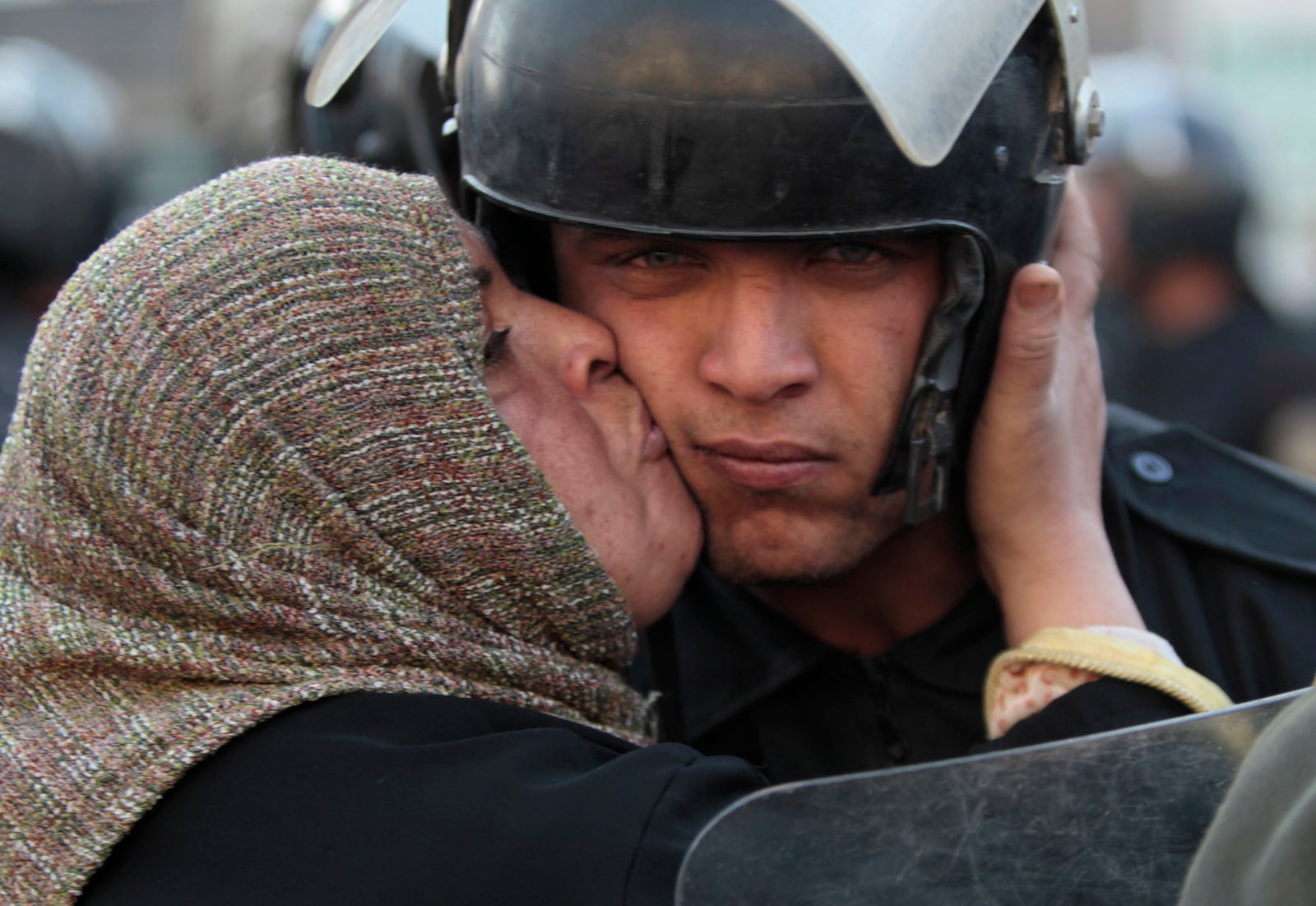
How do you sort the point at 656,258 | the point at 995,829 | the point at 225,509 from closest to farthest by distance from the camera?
the point at 995,829 < the point at 225,509 < the point at 656,258

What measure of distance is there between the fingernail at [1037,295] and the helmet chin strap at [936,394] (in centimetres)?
8

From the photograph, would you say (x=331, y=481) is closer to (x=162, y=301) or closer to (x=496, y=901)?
(x=162, y=301)

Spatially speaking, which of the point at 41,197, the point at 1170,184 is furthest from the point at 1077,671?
the point at 1170,184

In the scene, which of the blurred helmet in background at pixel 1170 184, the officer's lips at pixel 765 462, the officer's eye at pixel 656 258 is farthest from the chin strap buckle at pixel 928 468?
the blurred helmet in background at pixel 1170 184

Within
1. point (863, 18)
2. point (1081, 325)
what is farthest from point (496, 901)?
point (1081, 325)

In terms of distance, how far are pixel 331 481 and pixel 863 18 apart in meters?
0.78

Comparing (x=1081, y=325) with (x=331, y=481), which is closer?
(x=331, y=481)

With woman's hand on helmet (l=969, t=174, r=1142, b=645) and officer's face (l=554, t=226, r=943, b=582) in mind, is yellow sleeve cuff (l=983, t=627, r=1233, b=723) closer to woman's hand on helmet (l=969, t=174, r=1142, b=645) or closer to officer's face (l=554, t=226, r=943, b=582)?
woman's hand on helmet (l=969, t=174, r=1142, b=645)

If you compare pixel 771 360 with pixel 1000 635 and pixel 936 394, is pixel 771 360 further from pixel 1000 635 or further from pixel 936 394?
pixel 1000 635

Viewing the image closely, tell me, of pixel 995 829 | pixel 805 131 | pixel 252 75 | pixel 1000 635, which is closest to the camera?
→ pixel 995 829

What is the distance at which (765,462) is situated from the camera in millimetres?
2131

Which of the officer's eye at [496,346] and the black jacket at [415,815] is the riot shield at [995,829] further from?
the officer's eye at [496,346]

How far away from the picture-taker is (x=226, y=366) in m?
1.65

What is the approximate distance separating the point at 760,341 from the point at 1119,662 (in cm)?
61
